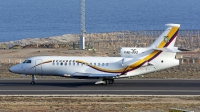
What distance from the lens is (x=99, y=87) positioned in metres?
55.2

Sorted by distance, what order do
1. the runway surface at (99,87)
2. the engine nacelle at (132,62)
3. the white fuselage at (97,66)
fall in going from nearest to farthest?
1. the runway surface at (99,87)
2. the engine nacelle at (132,62)
3. the white fuselage at (97,66)

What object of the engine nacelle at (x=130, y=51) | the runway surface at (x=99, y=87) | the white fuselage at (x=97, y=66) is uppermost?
the engine nacelle at (x=130, y=51)

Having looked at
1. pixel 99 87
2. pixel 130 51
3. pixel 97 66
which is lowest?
pixel 99 87

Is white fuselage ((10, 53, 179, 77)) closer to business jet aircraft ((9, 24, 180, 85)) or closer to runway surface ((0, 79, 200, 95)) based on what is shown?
business jet aircraft ((9, 24, 180, 85))

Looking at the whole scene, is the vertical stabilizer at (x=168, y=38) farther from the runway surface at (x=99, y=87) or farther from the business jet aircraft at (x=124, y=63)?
the runway surface at (x=99, y=87)

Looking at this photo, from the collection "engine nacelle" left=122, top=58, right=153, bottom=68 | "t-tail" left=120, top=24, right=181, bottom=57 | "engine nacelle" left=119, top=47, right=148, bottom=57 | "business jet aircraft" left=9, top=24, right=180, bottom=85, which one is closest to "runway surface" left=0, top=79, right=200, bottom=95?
"business jet aircraft" left=9, top=24, right=180, bottom=85

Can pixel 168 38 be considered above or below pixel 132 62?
above

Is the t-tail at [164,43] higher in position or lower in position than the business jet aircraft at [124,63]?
higher

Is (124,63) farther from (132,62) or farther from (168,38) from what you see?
(168,38)

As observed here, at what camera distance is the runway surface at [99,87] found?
51.4 meters

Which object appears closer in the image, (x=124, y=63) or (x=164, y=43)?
(x=124, y=63)

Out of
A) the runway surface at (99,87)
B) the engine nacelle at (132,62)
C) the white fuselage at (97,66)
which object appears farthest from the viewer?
the white fuselage at (97,66)

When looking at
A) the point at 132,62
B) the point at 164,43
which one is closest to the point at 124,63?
the point at 132,62

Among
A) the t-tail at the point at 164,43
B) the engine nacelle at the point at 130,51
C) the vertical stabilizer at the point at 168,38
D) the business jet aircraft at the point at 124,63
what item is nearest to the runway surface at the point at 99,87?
the business jet aircraft at the point at 124,63
